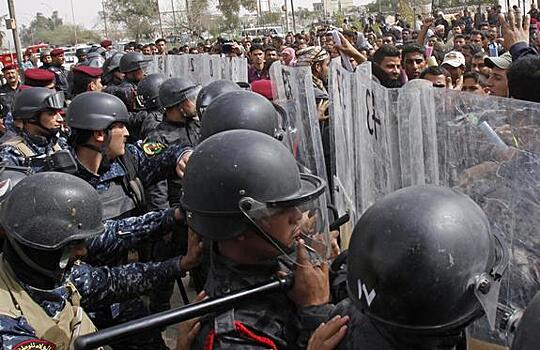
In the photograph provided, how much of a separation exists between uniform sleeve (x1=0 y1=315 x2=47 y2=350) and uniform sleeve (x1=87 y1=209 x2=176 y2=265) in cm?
99

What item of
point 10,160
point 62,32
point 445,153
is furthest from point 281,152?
point 62,32

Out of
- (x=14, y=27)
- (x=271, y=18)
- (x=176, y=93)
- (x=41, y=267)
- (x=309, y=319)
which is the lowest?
(x=309, y=319)

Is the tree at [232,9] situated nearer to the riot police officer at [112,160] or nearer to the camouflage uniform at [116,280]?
the riot police officer at [112,160]

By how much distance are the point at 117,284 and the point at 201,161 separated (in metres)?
0.84

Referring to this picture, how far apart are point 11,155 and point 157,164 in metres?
1.15

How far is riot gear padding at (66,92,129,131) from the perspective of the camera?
379 cm

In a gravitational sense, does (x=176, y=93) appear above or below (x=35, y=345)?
above

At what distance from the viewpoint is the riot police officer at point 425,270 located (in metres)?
1.49

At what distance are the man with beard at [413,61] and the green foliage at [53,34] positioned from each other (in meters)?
71.6

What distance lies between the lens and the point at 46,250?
2.20m

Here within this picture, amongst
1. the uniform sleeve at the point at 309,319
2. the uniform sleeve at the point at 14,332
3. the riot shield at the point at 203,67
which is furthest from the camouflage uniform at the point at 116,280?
the riot shield at the point at 203,67

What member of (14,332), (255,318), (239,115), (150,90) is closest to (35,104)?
(150,90)

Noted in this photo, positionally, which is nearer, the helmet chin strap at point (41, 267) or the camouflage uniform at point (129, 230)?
the helmet chin strap at point (41, 267)

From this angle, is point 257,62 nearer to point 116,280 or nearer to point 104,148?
point 104,148
